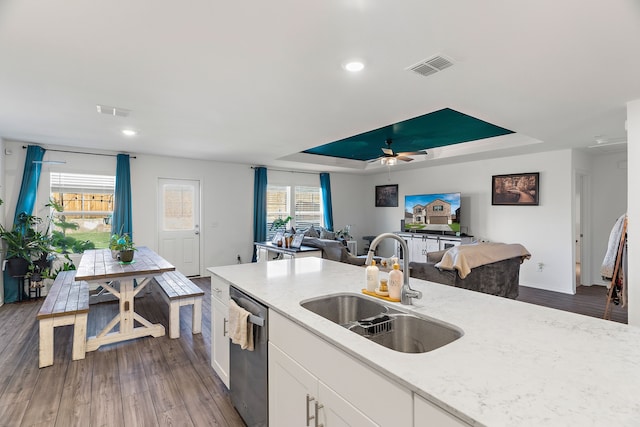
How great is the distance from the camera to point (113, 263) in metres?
3.61

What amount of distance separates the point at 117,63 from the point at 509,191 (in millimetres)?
6085

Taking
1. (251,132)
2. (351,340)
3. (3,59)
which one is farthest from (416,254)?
(3,59)

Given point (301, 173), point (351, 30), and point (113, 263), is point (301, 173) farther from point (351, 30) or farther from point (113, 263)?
point (351, 30)

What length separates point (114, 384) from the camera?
2496 millimetres

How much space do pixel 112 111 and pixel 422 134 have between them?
4.24m

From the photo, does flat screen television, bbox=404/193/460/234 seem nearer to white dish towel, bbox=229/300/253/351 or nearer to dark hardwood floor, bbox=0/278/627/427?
dark hardwood floor, bbox=0/278/627/427

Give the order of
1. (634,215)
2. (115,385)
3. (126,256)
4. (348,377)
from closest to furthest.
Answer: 1. (348,377)
2. (115,385)
3. (634,215)
4. (126,256)

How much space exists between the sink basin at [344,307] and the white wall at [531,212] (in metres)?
4.92

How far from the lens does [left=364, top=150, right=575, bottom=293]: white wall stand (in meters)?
5.10

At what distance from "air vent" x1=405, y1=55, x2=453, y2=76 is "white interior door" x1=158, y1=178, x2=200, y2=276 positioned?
5210 millimetres

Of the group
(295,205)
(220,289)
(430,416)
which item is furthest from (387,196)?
(430,416)

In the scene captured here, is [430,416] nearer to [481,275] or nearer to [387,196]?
[481,275]

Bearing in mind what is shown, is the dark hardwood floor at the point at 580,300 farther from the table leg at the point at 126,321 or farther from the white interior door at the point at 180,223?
the white interior door at the point at 180,223

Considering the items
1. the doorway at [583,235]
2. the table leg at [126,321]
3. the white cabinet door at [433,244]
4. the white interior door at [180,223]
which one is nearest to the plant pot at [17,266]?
the white interior door at [180,223]
